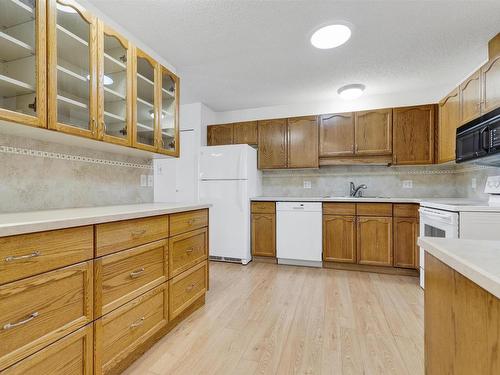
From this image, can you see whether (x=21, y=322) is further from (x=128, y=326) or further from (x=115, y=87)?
(x=115, y=87)

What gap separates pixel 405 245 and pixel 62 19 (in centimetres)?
354

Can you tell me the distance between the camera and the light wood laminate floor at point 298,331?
1400 millimetres

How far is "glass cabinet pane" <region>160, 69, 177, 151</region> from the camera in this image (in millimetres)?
2080

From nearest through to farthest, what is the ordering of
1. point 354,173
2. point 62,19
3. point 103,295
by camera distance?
point 103,295, point 62,19, point 354,173

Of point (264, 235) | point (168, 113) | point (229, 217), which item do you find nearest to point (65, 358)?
point (168, 113)

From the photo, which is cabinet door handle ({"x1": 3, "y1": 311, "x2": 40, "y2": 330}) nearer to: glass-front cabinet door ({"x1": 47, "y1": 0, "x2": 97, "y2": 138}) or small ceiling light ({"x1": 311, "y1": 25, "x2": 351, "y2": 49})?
glass-front cabinet door ({"x1": 47, "y1": 0, "x2": 97, "y2": 138})

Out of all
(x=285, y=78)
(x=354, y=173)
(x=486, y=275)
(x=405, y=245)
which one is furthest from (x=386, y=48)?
(x=486, y=275)

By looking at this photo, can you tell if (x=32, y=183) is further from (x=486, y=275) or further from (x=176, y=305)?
(x=486, y=275)

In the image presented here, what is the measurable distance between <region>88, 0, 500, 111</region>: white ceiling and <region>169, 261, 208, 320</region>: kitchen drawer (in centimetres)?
195

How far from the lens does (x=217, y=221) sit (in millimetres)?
3396

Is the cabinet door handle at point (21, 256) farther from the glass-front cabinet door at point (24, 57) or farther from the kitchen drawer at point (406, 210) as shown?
the kitchen drawer at point (406, 210)

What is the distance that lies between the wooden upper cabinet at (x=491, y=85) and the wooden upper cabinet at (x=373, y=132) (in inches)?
40.7

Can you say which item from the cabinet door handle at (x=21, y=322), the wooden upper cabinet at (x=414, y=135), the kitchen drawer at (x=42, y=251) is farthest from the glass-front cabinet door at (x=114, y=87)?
the wooden upper cabinet at (x=414, y=135)

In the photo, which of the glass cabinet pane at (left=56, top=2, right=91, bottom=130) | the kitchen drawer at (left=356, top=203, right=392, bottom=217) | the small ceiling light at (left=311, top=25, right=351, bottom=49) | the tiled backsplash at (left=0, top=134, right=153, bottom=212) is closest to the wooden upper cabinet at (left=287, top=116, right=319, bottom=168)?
the kitchen drawer at (left=356, top=203, right=392, bottom=217)
